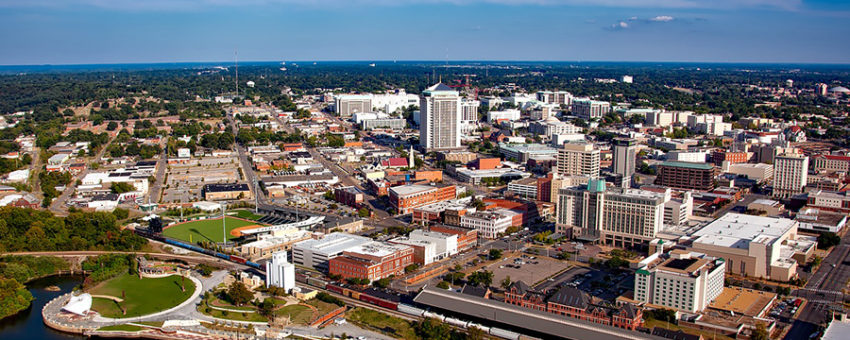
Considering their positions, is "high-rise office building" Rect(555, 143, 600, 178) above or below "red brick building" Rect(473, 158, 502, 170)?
above

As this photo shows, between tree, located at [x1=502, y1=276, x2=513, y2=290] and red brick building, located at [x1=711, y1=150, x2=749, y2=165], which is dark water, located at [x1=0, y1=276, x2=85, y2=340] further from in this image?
red brick building, located at [x1=711, y1=150, x2=749, y2=165]

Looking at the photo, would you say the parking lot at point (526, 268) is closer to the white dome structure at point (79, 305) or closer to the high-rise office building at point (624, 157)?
the white dome structure at point (79, 305)

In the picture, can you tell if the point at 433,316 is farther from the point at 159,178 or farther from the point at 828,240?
the point at 159,178

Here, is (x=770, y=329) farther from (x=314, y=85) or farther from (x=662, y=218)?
(x=314, y=85)

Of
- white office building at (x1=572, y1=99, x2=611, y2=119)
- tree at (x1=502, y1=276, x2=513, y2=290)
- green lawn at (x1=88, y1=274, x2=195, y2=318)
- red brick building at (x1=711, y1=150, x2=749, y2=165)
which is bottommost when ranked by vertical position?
green lawn at (x1=88, y1=274, x2=195, y2=318)

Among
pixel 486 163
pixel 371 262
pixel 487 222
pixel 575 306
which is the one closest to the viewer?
pixel 575 306

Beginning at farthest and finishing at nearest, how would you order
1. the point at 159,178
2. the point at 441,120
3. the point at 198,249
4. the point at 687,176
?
the point at 441,120
the point at 159,178
the point at 687,176
the point at 198,249

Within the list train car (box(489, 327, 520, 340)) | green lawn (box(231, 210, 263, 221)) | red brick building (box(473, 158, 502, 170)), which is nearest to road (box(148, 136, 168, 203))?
green lawn (box(231, 210, 263, 221))

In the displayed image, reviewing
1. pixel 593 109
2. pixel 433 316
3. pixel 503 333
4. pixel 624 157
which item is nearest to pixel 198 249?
pixel 433 316
